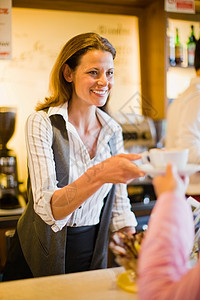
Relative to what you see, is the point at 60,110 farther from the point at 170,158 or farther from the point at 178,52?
the point at 178,52

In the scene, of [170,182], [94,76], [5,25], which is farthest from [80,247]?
[5,25]

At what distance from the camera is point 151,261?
0.70 meters

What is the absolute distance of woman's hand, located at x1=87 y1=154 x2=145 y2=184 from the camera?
1.04 m

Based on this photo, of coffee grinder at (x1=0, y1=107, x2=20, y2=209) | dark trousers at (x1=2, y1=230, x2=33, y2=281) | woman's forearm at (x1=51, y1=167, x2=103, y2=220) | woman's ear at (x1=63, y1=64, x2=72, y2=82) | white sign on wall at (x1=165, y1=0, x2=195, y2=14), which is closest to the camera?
woman's forearm at (x1=51, y1=167, x2=103, y2=220)

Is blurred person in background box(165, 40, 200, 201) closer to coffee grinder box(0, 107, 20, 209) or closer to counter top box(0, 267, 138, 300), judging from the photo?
counter top box(0, 267, 138, 300)

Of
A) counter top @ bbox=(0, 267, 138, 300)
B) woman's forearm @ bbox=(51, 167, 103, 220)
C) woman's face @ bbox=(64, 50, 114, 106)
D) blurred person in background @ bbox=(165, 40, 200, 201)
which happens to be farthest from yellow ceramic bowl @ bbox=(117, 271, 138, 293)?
woman's face @ bbox=(64, 50, 114, 106)

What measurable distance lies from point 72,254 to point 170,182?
72cm

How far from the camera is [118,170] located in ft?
3.55

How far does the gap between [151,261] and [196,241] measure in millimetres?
440

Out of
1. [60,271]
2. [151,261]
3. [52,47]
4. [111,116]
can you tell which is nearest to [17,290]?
[60,271]

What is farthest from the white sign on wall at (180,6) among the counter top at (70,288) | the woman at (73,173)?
the counter top at (70,288)

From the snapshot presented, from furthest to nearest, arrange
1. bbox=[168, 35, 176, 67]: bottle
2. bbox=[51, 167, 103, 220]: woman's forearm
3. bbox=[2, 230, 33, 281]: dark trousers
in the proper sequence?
1. bbox=[168, 35, 176, 67]: bottle
2. bbox=[2, 230, 33, 281]: dark trousers
3. bbox=[51, 167, 103, 220]: woman's forearm

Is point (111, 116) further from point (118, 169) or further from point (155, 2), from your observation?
point (155, 2)

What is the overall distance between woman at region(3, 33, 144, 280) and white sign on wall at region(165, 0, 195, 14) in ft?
1.92
